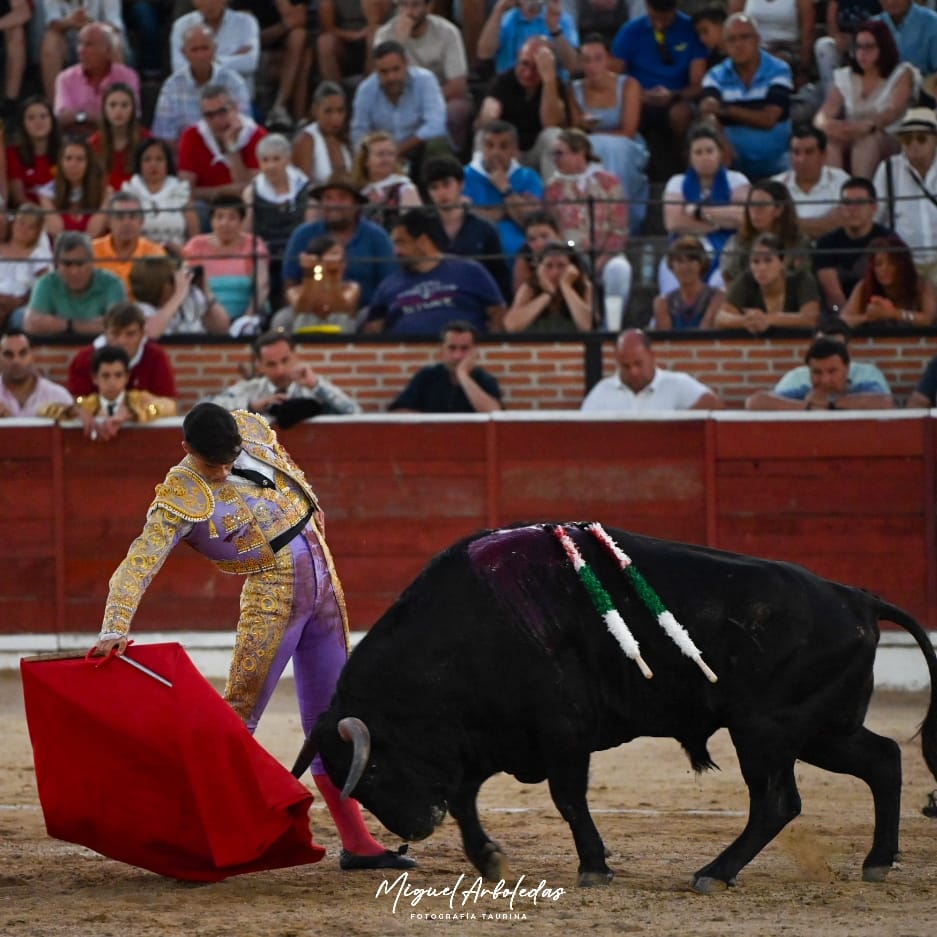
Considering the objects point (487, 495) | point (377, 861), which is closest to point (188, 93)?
point (487, 495)

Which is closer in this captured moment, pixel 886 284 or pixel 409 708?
pixel 409 708

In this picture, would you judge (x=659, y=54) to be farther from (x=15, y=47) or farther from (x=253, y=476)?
(x=253, y=476)

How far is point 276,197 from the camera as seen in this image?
9750 millimetres

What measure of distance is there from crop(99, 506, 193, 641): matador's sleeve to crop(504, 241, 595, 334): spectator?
14.5 ft

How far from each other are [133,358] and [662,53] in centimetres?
359

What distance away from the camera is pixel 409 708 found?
15.5ft

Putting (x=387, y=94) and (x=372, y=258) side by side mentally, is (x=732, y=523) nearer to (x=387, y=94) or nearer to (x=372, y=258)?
(x=372, y=258)

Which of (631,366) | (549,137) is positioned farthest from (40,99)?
(631,366)

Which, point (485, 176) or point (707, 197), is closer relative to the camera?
point (707, 197)

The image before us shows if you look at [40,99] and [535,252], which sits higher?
[40,99]

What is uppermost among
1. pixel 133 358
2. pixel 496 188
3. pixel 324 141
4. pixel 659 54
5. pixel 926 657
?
pixel 659 54

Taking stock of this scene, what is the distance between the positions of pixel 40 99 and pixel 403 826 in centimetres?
658

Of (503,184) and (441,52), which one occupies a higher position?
(441,52)

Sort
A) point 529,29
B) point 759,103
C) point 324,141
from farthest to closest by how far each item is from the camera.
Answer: point 529,29 → point 324,141 → point 759,103
